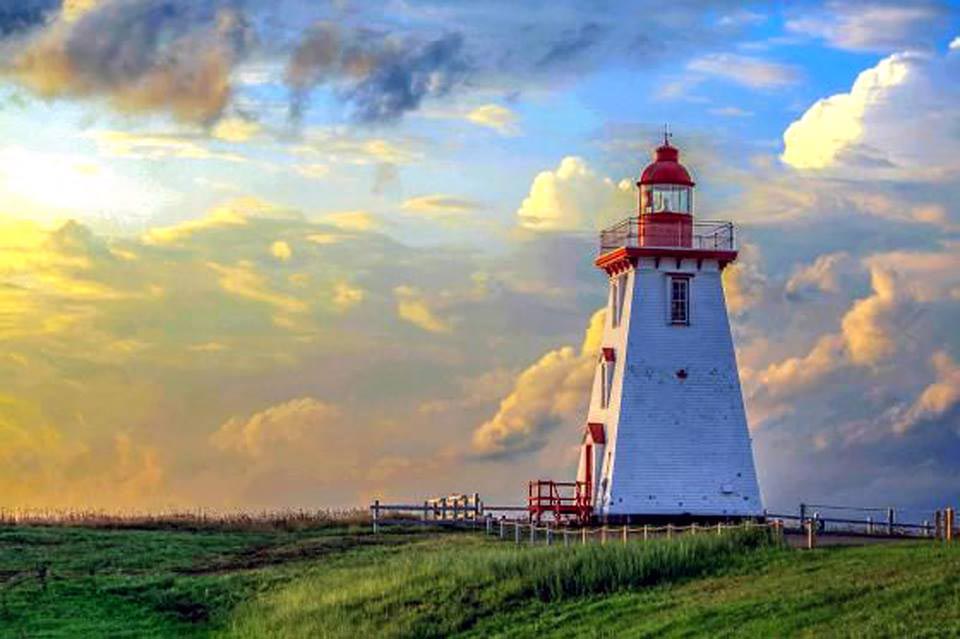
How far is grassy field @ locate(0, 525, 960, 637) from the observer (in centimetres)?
3050

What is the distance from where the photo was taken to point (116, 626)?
41.0 meters

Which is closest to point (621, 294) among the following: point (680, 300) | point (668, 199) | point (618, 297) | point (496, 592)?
point (618, 297)

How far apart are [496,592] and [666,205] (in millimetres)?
25379

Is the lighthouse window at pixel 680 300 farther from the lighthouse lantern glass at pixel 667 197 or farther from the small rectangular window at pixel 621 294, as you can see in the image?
the lighthouse lantern glass at pixel 667 197

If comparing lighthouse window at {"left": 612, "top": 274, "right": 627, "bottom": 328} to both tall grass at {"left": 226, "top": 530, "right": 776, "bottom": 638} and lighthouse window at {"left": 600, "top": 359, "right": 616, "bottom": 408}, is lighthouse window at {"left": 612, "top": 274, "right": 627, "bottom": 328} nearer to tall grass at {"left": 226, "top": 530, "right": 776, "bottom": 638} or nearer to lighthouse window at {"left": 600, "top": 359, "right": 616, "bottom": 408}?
lighthouse window at {"left": 600, "top": 359, "right": 616, "bottom": 408}

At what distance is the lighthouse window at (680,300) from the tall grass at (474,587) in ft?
59.4

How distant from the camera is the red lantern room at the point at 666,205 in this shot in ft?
195

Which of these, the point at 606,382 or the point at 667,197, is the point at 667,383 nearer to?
the point at 606,382

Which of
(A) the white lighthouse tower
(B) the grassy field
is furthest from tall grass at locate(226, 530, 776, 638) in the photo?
(A) the white lighthouse tower

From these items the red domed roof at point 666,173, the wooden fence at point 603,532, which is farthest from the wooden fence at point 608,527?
the red domed roof at point 666,173

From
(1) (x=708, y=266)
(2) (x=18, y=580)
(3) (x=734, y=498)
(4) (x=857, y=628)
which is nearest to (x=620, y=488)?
(3) (x=734, y=498)

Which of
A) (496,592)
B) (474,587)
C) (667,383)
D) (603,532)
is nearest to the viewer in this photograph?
(496,592)

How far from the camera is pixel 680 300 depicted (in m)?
58.9

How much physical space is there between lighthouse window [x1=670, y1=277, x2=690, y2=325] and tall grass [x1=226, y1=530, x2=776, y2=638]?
18.1 meters
